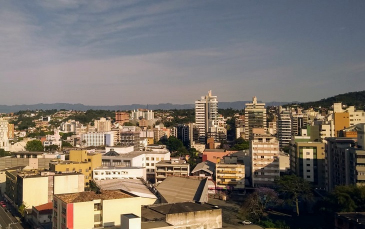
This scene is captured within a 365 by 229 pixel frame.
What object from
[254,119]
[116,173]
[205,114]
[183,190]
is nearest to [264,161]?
[183,190]

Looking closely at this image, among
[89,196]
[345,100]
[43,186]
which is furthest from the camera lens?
[345,100]

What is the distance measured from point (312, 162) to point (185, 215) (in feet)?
42.4

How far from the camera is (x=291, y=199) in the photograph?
18172mm

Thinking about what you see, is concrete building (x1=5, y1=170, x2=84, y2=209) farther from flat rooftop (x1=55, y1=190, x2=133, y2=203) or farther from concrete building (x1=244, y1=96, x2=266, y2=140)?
concrete building (x1=244, y1=96, x2=266, y2=140)

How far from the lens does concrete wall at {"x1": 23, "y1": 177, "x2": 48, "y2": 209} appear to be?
1697cm

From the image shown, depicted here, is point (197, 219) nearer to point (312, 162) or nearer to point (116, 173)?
point (116, 173)

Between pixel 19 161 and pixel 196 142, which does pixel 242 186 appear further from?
pixel 196 142

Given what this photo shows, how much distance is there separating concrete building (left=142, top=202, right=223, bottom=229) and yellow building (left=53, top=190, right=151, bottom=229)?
2.16 feet

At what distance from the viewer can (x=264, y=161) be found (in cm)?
2198

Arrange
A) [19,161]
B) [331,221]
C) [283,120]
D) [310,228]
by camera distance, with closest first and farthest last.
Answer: [331,221] < [310,228] < [19,161] < [283,120]

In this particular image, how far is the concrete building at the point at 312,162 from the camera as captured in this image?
22156mm

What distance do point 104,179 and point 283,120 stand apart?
977 inches

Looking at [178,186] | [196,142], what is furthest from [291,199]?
[196,142]

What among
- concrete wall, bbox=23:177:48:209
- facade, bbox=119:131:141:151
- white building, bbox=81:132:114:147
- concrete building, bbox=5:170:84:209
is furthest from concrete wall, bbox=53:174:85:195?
white building, bbox=81:132:114:147
